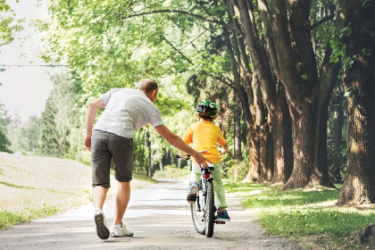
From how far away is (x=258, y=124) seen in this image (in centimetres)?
2309

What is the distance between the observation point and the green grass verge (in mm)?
8192

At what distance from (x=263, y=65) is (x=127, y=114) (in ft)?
42.2

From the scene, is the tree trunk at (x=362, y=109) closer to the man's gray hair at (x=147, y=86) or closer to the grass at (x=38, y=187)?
the man's gray hair at (x=147, y=86)

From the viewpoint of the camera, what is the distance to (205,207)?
22.6 ft

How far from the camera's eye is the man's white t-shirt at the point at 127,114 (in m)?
6.07

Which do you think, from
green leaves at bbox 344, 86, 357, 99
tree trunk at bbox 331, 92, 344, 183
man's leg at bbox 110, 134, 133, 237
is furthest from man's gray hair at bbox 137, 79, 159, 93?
tree trunk at bbox 331, 92, 344, 183

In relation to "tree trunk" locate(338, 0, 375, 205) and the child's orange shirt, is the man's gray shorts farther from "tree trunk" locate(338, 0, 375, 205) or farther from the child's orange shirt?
"tree trunk" locate(338, 0, 375, 205)

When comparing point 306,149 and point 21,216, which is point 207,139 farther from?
point 306,149

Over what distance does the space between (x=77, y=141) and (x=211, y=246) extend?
47990 mm

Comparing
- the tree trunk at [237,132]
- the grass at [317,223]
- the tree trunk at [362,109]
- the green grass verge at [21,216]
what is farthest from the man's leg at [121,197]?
the tree trunk at [237,132]

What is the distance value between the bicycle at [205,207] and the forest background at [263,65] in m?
4.62

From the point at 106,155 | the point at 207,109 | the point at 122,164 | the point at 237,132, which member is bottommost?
the point at 122,164

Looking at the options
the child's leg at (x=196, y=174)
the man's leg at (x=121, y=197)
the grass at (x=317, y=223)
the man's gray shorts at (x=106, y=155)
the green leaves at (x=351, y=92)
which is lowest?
the grass at (x=317, y=223)

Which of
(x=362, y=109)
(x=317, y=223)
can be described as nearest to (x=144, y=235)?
(x=317, y=223)
